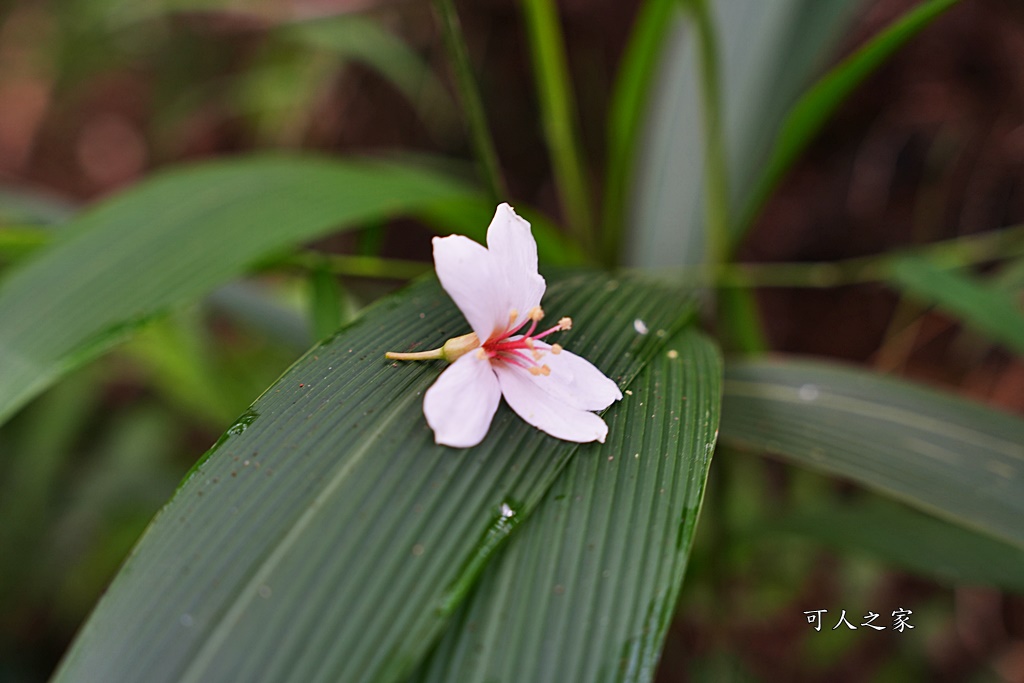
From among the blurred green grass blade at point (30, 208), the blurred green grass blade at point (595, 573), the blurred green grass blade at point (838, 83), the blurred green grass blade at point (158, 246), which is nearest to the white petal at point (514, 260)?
the blurred green grass blade at point (595, 573)

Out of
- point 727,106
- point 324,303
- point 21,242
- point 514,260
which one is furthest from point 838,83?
point 21,242

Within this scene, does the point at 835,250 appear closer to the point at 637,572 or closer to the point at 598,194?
the point at 598,194

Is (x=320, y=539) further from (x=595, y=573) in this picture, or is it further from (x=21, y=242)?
(x=21, y=242)

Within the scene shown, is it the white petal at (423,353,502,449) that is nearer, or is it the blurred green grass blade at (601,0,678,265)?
the white petal at (423,353,502,449)

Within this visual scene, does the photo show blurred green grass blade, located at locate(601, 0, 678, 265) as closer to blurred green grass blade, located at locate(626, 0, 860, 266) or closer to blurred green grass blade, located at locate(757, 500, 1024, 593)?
blurred green grass blade, located at locate(626, 0, 860, 266)

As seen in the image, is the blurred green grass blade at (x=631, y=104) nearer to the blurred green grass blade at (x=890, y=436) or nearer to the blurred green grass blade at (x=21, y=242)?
the blurred green grass blade at (x=890, y=436)

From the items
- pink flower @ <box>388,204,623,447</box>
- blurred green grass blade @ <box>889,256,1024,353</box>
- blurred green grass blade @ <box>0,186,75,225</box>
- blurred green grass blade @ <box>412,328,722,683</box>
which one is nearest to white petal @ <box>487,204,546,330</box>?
pink flower @ <box>388,204,623,447</box>

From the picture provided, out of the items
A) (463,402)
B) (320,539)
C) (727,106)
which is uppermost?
(727,106)
